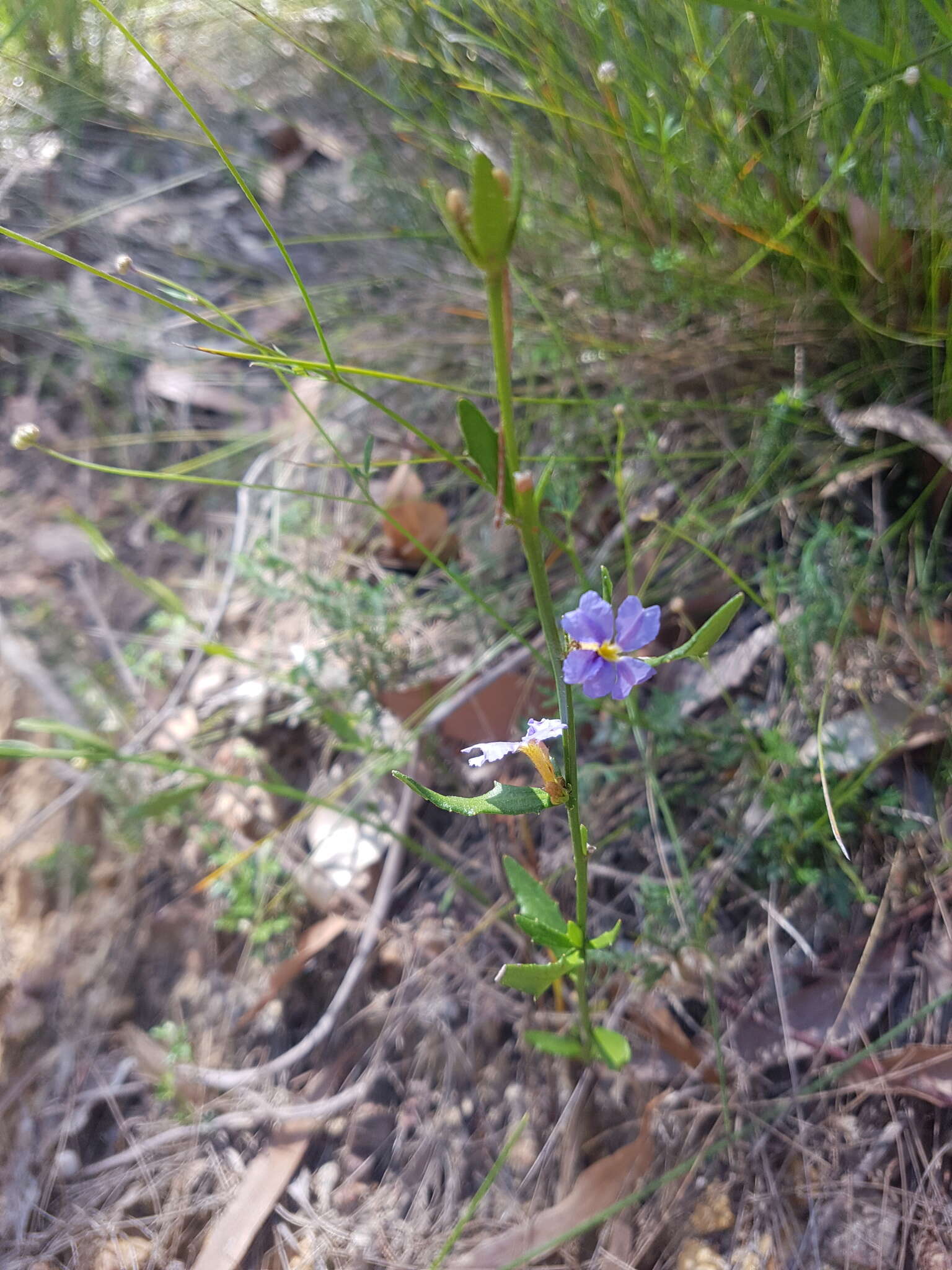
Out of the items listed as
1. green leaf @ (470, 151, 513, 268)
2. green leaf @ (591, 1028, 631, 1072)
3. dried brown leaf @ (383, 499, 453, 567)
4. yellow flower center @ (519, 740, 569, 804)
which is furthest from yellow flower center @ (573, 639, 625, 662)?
dried brown leaf @ (383, 499, 453, 567)

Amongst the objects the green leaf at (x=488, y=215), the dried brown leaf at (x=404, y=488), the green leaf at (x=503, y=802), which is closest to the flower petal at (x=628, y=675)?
the green leaf at (x=503, y=802)

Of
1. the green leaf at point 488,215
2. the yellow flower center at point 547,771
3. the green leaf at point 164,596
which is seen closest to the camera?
the green leaf at point 488,215

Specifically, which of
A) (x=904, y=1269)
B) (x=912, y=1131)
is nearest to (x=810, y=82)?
(x=912, y=1131)

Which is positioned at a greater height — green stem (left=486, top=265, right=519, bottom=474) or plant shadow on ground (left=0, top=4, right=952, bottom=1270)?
green stem (left=486, top=265, right=519, bottom=474)

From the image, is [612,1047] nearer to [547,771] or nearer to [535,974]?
[535,974]

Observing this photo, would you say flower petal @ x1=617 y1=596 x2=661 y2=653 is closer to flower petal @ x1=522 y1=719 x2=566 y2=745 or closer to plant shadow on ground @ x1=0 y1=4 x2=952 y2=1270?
flower petal @ x1=522 y1=719 x2=566 y2=745

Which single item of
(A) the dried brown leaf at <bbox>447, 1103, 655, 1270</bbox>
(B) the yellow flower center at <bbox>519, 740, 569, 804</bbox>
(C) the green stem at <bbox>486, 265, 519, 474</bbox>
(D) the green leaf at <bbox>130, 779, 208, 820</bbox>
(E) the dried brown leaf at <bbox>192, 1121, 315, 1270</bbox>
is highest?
(C) the green stem at <bbox>486, 265, 519, 474</bbox>

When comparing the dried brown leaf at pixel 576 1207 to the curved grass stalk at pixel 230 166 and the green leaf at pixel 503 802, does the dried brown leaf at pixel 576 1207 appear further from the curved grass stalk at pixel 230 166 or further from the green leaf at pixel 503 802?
the curved grass stalk at pixel 230 166
